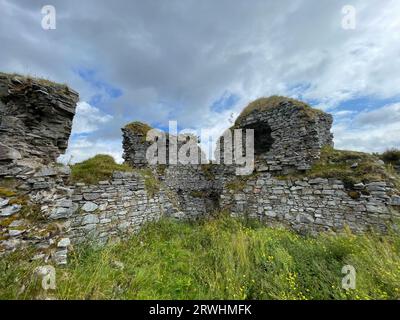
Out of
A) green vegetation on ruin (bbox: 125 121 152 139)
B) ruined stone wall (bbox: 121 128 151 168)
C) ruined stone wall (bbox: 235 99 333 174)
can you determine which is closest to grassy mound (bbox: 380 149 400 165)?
ruined stone wall (bbox: 235 99 333 174)

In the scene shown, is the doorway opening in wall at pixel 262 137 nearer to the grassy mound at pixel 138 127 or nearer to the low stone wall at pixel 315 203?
the low stone wall at pixel 315 203

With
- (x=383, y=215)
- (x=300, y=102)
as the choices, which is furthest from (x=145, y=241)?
(x=300, y=102)

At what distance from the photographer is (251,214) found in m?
8.54

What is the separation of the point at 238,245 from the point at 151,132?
740 centimetres

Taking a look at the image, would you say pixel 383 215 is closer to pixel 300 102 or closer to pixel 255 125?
pixel 300 102

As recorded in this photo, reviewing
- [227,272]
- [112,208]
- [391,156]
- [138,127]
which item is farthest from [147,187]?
[391,156]

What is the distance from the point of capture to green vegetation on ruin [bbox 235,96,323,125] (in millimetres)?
7972

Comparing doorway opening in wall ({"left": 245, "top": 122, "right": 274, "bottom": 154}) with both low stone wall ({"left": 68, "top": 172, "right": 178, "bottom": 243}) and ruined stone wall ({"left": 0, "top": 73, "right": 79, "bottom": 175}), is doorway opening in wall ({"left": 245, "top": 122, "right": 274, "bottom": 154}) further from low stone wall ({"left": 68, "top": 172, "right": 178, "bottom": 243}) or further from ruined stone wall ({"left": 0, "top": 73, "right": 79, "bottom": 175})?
ruined stone wall ({"left": 0, "top": 73, "right": 79, "bottom": 175})

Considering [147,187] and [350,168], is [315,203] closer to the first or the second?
[350,168]

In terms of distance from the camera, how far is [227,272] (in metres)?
4.18

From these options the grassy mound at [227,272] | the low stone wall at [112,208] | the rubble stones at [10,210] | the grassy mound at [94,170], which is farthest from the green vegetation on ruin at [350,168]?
the rubble stones at [10,210]

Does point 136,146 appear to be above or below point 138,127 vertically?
below

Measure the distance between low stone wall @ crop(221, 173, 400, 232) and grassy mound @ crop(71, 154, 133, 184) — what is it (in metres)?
5.18

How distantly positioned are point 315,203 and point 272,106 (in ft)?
14.7
